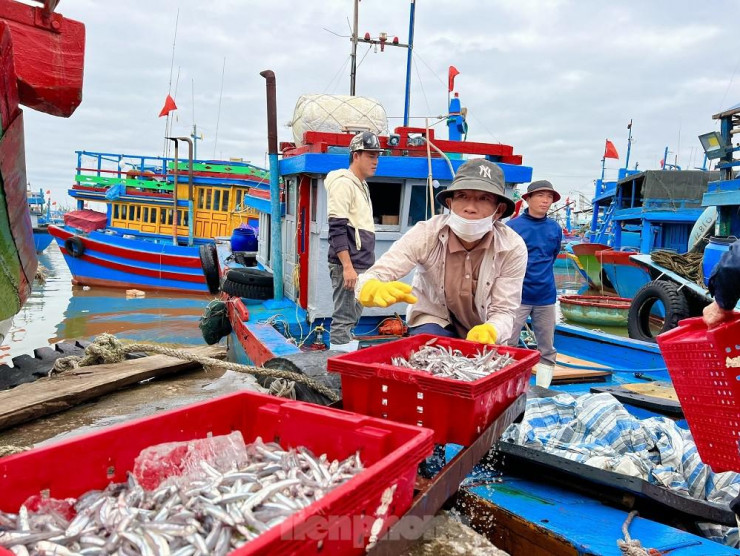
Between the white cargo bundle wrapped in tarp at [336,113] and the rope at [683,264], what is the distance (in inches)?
285

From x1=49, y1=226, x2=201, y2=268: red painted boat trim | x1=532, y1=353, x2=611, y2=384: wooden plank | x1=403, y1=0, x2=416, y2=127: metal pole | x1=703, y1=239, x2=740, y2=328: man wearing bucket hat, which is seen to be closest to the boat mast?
x1=403, y1=0, x2=416, y2=127: metal pole

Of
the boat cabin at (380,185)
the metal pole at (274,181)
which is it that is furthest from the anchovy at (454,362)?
the metal pole at (274,181)

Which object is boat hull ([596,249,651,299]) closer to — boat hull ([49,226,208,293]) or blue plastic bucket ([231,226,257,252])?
blue plastic bucket ([231,226,257,252])

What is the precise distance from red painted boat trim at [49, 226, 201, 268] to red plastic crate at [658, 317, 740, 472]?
18949 mm

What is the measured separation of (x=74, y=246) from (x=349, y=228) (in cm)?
1947

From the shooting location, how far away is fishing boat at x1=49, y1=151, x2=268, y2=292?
66.8ft

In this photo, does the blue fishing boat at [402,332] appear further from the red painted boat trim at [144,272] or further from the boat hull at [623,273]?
the red painted boat trim at [144,272]

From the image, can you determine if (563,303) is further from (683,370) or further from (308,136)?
(683,370)

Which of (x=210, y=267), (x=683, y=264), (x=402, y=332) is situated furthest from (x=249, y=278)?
(x=683, y=264)

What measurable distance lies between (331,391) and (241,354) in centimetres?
430

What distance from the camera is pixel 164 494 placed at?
1658mm

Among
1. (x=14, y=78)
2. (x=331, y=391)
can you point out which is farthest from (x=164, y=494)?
(x=14, y=78)

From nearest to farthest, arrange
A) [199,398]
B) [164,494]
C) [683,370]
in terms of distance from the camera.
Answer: [164,494]
[683,370]
[199,398]

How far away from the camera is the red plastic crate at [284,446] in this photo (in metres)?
1.39
